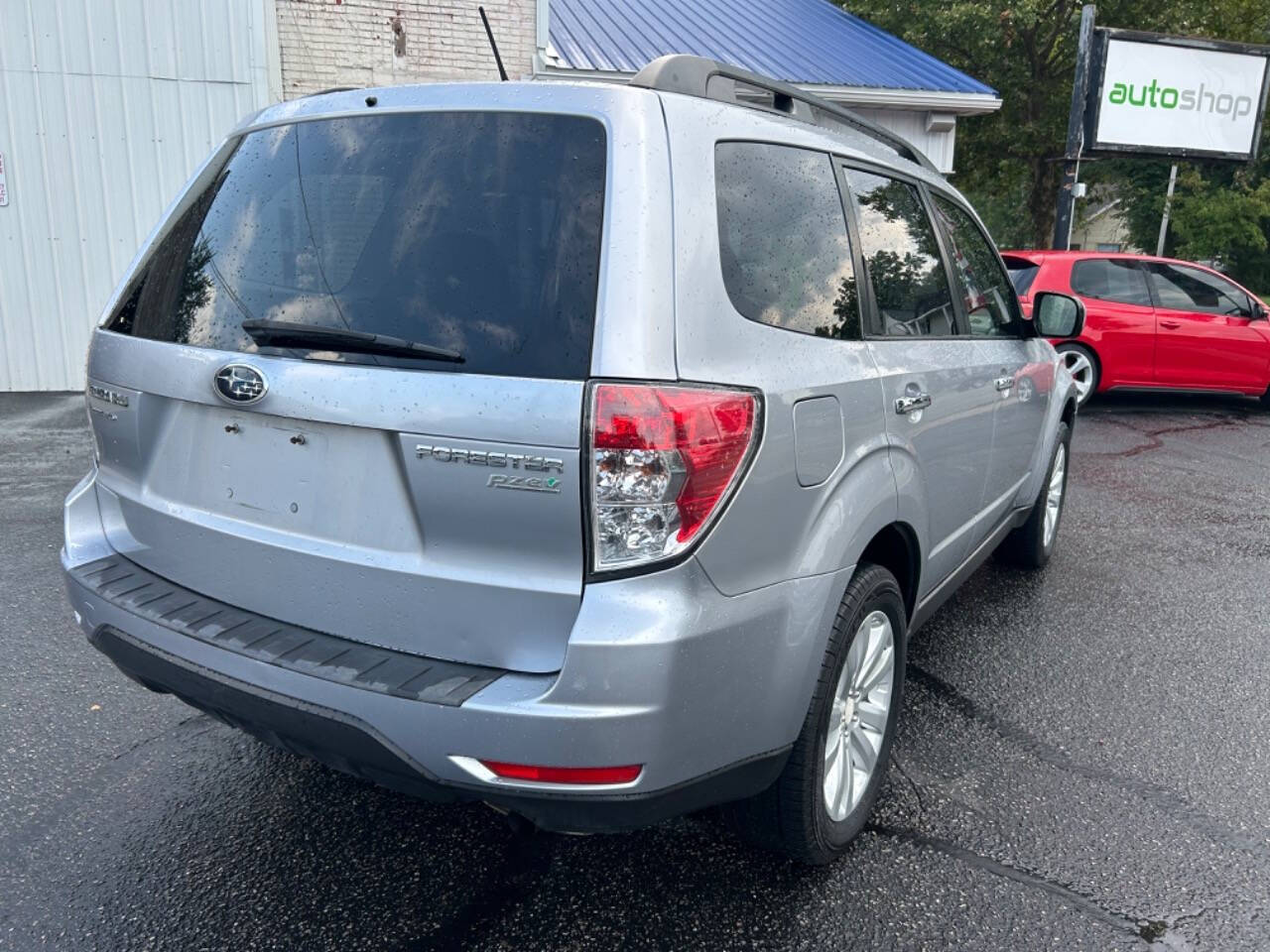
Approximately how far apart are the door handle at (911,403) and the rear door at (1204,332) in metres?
8.43

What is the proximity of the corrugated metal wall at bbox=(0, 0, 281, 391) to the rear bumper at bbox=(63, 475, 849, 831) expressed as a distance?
29.9ft

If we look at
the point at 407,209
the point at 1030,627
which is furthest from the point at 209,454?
the point at 1030,627

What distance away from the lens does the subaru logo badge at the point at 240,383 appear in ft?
6.87

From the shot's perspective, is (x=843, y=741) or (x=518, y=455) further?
(x=843, y=741)

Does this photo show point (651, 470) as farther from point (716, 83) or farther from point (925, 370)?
point (925, 370)

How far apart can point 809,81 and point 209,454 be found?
1058 cm

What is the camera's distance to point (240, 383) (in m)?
2.12

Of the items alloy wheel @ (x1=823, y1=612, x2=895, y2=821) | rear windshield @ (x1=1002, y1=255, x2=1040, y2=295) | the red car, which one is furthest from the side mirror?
the red car

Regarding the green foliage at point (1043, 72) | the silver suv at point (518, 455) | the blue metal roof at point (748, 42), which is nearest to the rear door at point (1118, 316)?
the blue metal roof at point (748, 42)

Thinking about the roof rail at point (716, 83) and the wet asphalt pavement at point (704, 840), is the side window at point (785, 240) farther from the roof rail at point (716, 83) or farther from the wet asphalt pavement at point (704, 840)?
the wet asphalt pavement at point (704, 840)

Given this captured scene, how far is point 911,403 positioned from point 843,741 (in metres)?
0.92

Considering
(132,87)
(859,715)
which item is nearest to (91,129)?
(132,87)

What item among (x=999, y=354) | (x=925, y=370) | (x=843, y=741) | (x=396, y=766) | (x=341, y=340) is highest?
(x=341, y=340)

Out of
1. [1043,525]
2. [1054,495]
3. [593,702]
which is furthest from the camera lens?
[1054,495]
